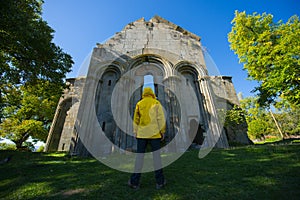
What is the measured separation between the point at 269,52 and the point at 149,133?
40.4ft

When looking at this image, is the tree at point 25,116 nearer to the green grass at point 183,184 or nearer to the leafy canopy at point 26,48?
the leafy canopy at point 26,48

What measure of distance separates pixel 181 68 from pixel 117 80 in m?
5.73

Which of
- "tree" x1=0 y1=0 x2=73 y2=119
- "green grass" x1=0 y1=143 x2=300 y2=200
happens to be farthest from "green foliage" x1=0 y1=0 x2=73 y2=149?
"green grass" x1=0 y1=143 x2=300 y2=200

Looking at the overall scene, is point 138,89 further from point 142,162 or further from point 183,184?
point 183,184

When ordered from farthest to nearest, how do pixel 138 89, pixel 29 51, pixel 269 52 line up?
pixel 138 89 → pixel 269 52 → pixel 29 51

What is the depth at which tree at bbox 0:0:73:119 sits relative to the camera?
6.03 metres

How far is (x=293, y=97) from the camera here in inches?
366

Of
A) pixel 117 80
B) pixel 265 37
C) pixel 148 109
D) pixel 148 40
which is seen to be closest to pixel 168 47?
pixel 148 40

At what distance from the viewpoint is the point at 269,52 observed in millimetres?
10188

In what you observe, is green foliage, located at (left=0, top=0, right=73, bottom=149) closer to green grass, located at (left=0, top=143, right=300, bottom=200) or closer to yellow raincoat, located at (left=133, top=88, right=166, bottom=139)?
green grass, located at (left=0, top=143, right=300, bottom=200)

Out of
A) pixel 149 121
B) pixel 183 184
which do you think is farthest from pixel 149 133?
pixel 183 184

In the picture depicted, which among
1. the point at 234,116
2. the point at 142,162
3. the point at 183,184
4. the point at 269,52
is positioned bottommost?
the point at 183,184

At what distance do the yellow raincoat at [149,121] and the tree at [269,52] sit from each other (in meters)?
10.0

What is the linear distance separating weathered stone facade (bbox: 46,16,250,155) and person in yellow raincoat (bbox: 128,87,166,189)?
617 cm
